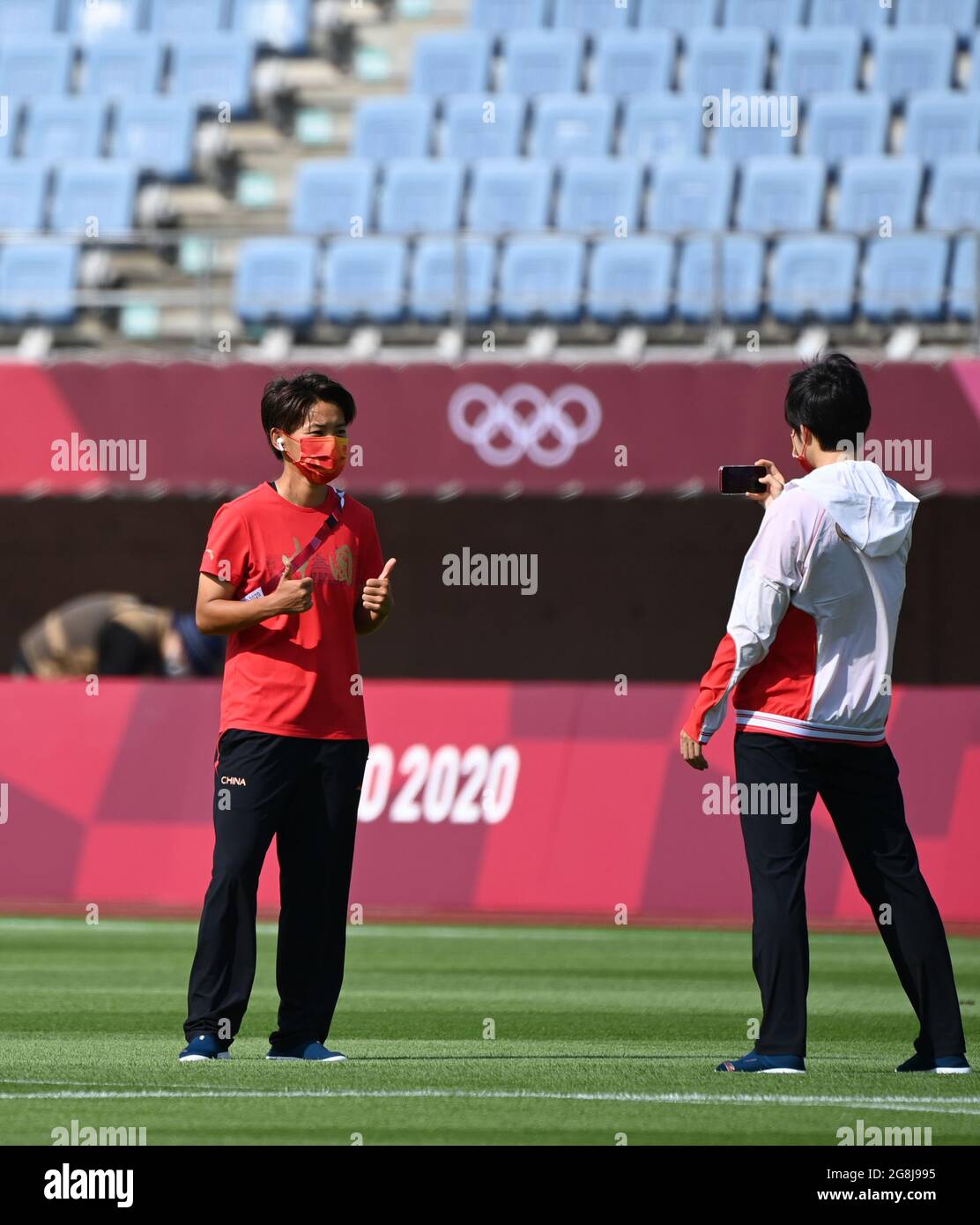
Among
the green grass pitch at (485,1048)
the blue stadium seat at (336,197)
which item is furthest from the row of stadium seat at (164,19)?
the green grass pitch at (485,1048)

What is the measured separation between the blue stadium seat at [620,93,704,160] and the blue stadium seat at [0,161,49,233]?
589 cm

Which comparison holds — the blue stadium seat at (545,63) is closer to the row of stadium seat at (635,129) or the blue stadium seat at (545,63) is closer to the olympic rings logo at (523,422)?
the row of stadium seat at (635,129)

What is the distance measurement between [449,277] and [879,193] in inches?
157

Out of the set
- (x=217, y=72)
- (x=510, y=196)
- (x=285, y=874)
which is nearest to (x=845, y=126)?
(x=510, y=196)

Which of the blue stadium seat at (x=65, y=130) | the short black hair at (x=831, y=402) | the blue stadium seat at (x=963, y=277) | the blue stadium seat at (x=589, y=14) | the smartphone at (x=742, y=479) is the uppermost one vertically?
the blue stadium seat at (x=589, y=14)

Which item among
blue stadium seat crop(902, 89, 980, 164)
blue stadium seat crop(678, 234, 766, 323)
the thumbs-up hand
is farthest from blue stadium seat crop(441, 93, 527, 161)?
the thumbs-up hand

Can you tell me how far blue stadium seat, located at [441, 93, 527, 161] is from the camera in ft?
69.8

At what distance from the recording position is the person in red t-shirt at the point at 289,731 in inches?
277

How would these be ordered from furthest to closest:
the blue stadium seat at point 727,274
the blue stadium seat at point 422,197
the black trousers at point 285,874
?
the blue stadium seat at point 422,197 < the blue stadium seat at point 727,274 < the black trousers at point 285,874

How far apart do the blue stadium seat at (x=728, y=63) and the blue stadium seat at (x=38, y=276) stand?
20.6 feet

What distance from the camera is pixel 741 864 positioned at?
13789 millimetres

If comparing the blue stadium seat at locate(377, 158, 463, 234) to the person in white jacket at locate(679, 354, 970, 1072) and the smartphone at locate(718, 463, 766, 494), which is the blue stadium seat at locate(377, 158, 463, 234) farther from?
the person in white jacket at locate(679, 354, 970, 1072)

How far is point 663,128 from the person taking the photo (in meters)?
20.9
